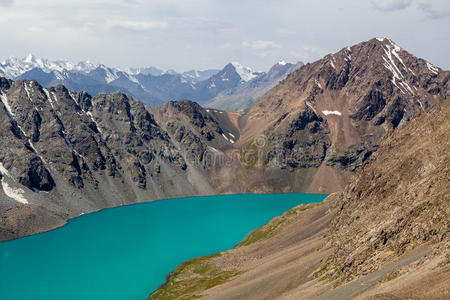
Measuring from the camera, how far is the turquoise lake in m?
114

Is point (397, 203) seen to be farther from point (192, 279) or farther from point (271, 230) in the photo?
point (271, 230)

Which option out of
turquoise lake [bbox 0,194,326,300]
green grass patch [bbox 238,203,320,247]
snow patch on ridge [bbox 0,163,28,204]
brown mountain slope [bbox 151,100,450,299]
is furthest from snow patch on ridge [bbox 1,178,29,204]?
green grass patch [bbox 238,203,320,247]

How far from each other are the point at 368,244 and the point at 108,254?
4027 inches

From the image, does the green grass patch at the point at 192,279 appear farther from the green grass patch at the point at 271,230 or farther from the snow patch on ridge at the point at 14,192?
the snow patch on ridge at the point at 14,192

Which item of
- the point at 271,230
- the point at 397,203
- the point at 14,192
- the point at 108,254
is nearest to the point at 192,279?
the point at 271,230

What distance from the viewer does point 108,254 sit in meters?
145

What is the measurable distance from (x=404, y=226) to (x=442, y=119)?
183 feet

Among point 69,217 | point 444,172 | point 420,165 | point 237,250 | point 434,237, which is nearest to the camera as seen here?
point 434,237

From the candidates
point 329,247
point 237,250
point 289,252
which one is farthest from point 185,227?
point 329,247

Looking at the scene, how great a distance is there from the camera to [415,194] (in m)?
86.6

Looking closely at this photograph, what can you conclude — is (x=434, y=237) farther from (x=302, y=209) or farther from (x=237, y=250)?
(x=302, y=209)

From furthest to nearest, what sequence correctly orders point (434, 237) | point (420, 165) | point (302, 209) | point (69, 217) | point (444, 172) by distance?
point (69, 217), point (302, 209), point (420, 165), point (444, 172), point (434, 237)

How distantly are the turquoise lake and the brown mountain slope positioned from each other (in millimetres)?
12985

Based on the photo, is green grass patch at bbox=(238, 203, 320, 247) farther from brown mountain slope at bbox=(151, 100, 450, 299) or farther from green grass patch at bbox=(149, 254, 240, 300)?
green grass patch at bbox=(149, 254, 240, 300)
